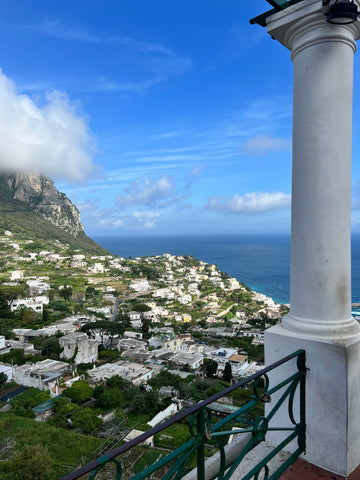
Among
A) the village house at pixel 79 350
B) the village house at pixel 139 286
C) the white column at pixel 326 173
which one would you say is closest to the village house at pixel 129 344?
the village house at pixel 79 350

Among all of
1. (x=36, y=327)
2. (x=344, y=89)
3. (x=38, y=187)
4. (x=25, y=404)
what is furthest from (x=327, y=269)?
(x=38, y=187)

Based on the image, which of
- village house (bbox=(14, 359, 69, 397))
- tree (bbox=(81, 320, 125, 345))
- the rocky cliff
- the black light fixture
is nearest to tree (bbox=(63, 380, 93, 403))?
village house (bbox=(14, 359, 69, 397))

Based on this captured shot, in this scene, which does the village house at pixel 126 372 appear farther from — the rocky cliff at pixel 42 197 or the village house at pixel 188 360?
the rocky cliff at pixel 42 197

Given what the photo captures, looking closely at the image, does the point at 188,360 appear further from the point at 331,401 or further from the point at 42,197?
the point at 42,197

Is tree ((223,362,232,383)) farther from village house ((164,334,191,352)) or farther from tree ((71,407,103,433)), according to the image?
tree ((71,407,103,433))

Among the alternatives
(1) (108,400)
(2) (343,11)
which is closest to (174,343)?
(1) (108,400)

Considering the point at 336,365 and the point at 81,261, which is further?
the point at 81,261

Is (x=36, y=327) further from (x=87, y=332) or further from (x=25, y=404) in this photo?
(x=25, y=404)
